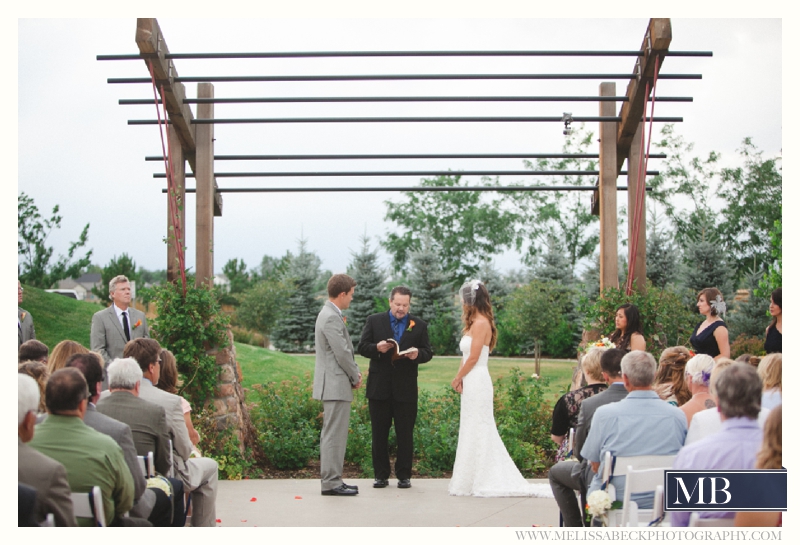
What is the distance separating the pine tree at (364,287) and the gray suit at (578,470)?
55.1ft

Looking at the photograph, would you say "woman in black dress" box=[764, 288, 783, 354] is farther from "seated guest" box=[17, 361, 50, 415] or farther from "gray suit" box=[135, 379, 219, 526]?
"seated guest" box=[17, 361, 50, 415]

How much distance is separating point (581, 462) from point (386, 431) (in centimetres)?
233

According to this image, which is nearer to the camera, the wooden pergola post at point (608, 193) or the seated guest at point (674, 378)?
the seated guest at point (674, 378)

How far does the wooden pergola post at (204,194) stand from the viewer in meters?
7.23

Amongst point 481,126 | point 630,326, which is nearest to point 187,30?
point 630,326

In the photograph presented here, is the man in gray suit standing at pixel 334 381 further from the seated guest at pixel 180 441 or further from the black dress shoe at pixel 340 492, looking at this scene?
the seated guest at pixel 180 441

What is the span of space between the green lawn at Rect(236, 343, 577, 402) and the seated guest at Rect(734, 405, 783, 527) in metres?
4.47

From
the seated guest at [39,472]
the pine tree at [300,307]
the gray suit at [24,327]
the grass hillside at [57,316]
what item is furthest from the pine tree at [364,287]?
the seated guest at [39,472]

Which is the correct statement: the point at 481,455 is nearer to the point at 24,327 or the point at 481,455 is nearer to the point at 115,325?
the point at 115,325

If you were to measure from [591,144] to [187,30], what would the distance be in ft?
84.7

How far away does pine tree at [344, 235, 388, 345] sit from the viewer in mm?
21281

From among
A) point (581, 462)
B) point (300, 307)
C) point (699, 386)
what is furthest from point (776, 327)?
point (300, 307)

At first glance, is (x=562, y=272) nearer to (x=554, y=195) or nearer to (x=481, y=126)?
(x=481, y=126)

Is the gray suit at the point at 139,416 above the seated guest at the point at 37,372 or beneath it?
beneath
